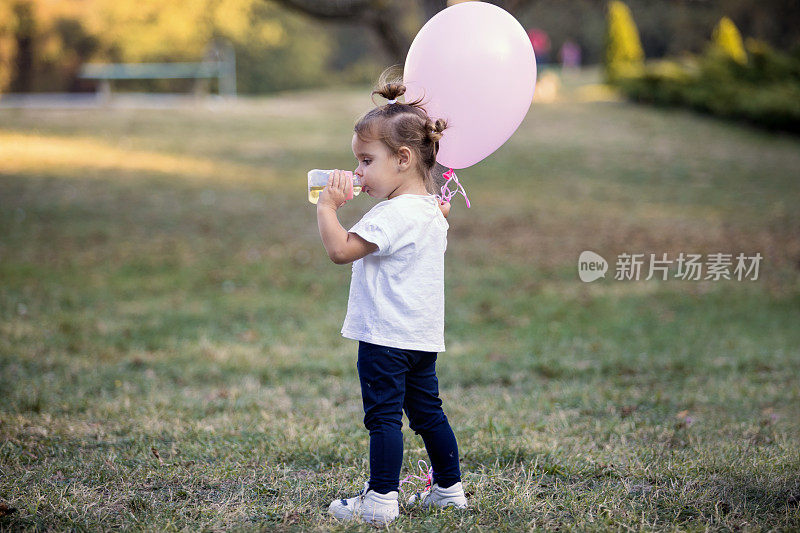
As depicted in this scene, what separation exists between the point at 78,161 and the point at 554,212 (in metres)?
8.13

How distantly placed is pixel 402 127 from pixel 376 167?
161 mm

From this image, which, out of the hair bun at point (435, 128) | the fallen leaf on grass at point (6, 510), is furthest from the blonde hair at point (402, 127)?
the fallen leaf on grass at point (6, 510)

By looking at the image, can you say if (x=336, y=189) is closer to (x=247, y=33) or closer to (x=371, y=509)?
(x=371, y=509)

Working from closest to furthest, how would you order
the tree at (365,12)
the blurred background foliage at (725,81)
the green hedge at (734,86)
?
the tree at (365,12) → the green hedge at (734,86) → the blurred background foliage at (725,81)

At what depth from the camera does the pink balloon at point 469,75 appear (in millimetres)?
2896

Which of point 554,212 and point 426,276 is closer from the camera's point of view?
point 426,276

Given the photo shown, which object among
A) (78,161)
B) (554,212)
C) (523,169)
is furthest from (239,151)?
(554,212)

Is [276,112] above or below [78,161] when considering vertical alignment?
above

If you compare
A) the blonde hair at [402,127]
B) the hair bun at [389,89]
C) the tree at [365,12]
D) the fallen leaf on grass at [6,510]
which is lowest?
the fallen leaf on grass at [6,510]

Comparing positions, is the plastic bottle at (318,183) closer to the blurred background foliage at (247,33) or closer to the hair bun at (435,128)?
the hair bun at (435,128)

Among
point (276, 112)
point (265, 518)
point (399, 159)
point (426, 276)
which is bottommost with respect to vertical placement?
point (265, 518)

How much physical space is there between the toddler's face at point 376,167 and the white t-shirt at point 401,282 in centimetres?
6

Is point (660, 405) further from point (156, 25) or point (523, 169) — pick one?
point (156, 25)

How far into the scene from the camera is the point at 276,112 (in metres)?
21.8
